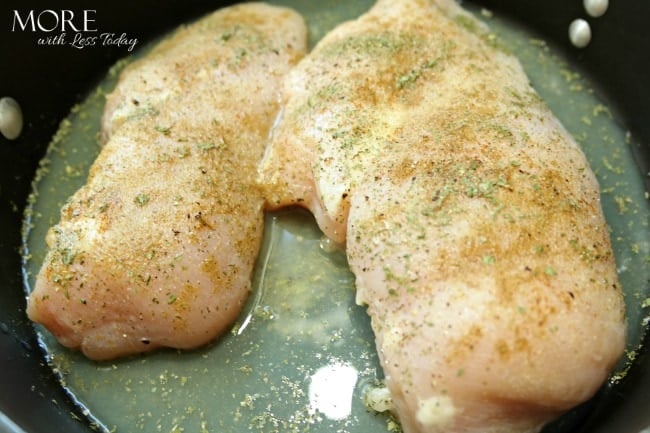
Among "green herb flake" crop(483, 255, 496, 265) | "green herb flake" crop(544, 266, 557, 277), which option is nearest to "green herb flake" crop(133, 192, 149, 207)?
"green herb flake" crop(483, 255, 496, 265)

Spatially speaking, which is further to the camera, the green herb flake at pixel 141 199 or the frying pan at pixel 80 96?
the green herb flake at pixel 141 199

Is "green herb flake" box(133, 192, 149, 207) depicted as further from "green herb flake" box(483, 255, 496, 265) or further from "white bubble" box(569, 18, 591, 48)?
"white bubble" box(569, 18, 591, 48)

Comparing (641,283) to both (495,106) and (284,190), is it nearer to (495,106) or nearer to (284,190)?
(495,106)

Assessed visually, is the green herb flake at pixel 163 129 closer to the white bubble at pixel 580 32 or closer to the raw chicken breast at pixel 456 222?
the raw chicken breast at pixel 456 222

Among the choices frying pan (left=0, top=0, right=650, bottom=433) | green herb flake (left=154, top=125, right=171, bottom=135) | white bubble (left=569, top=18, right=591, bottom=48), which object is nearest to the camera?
frying pan (left=0, top=0, right=650, bottom=433)

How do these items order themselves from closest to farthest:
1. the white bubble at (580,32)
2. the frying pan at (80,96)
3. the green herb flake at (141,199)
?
the frying pan at (80,96)
the green herb flake at (141,199)
the white bubble at (580,32)

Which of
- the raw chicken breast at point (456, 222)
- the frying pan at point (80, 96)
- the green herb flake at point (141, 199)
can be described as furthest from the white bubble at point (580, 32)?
the green herb flake at point (141, 199)
